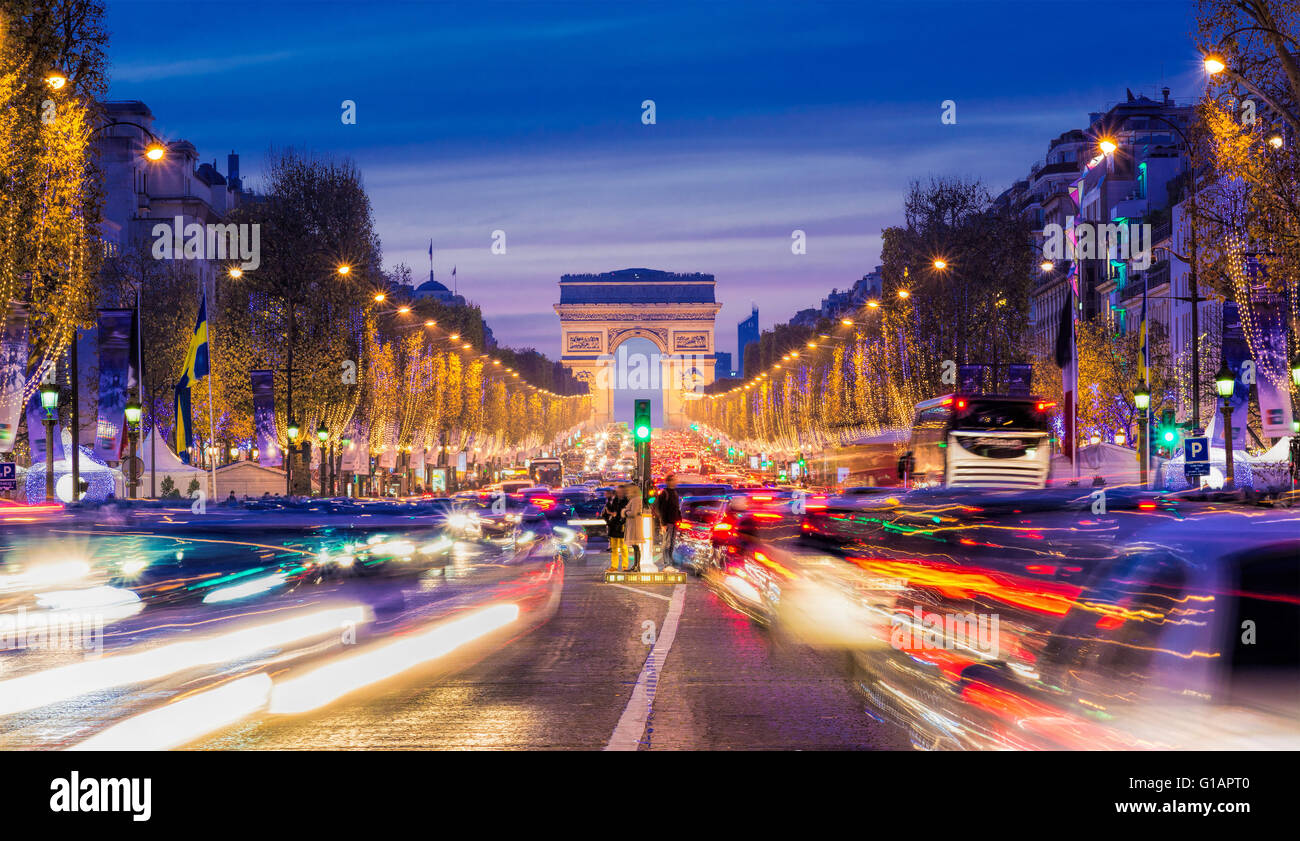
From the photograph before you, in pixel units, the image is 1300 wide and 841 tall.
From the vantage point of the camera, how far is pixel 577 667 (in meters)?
13.5

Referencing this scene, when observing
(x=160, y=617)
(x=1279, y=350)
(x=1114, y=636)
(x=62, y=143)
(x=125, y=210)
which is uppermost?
(x=125, y=210)

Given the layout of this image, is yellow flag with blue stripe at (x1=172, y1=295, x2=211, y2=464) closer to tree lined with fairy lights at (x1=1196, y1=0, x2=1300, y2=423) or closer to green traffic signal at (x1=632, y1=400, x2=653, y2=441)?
green traffic signal at (x1=632, y1=400, x2=653, y2=441)

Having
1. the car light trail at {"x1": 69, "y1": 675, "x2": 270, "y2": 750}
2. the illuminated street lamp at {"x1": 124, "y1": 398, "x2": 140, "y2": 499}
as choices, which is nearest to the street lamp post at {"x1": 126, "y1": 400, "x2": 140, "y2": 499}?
the illuminated street lamp at {"x1": 124, "y1": 398, "x2": 140, "y2": 499}

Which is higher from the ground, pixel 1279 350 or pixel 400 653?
pixel 1279 350

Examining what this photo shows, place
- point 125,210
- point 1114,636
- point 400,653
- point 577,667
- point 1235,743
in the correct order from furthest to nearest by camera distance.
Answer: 1. point 125,210
2. point 400,653
3. point 577,667
4. point 1114,636
5. point 1235,743

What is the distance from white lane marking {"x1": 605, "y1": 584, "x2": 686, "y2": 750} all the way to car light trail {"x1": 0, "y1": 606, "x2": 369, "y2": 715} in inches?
153

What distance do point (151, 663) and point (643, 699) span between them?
539cm

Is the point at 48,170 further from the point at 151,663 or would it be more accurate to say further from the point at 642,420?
the point at 151,663

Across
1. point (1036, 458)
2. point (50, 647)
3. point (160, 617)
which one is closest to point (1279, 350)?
point (1036, 458)

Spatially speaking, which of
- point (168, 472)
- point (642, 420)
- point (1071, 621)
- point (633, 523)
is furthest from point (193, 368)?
point (1071, 621)

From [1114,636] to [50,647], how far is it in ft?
39.5

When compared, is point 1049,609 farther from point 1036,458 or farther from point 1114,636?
point 1036,458

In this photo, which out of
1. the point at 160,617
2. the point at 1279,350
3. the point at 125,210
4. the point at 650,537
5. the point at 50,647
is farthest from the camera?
the point at 125,210

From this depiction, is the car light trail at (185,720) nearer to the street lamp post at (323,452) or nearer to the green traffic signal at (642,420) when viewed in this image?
the green traffic signal at (642,420)
